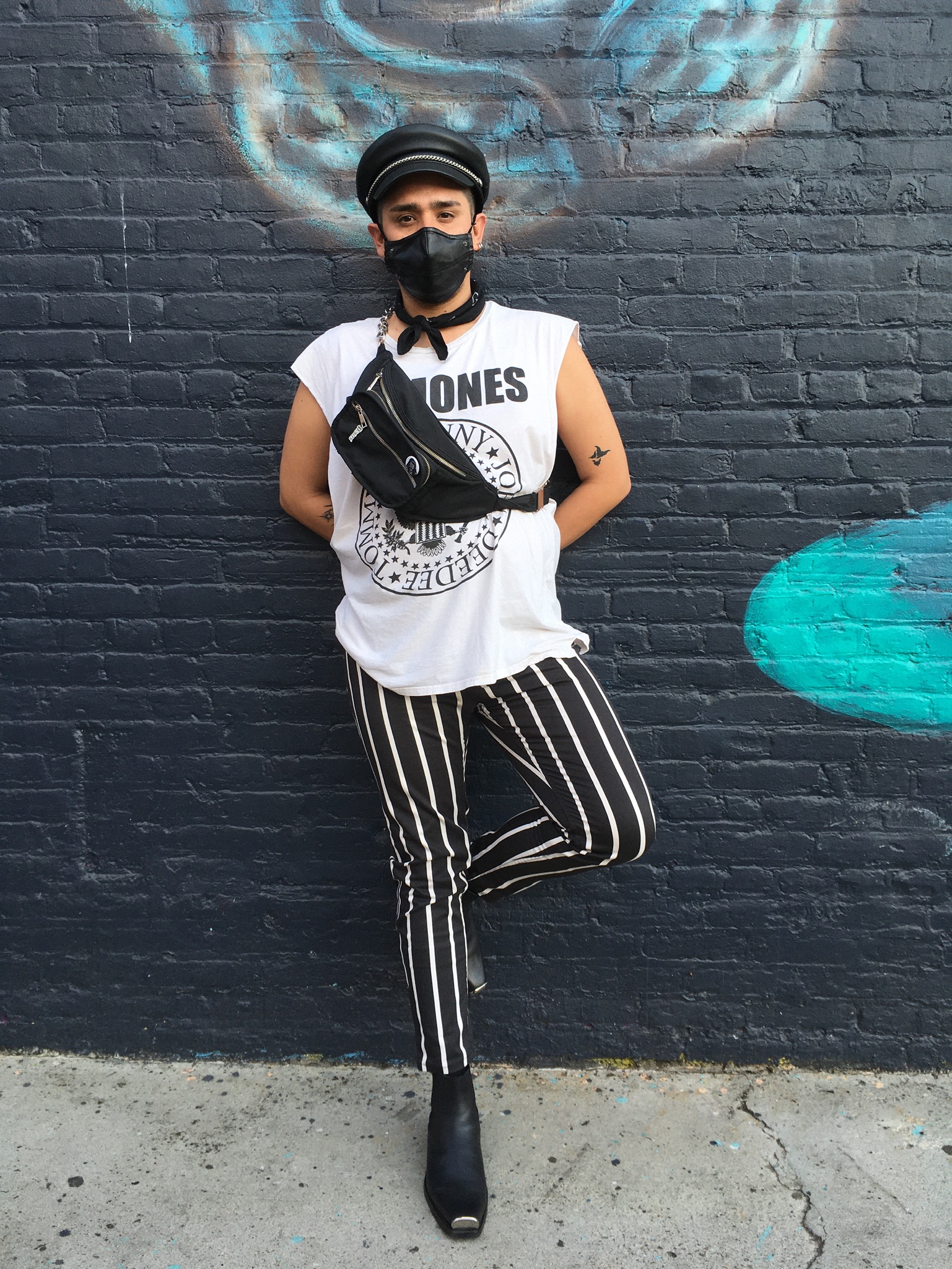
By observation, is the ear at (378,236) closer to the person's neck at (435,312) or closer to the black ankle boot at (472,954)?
the person's neck at (435,312)

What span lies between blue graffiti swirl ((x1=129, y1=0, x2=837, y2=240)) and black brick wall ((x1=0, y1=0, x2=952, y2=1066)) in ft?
0.19

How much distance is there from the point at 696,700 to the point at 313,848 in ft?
3.99

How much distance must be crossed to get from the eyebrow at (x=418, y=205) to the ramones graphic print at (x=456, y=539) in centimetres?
51

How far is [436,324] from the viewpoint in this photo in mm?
2443

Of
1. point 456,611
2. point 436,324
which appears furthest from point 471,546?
point 436,324

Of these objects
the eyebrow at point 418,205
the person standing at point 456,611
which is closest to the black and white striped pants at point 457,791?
the person standing at point 456,611

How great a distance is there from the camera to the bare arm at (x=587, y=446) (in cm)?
251

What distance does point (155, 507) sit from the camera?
288cm

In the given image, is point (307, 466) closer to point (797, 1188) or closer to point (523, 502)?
point (523, 502)

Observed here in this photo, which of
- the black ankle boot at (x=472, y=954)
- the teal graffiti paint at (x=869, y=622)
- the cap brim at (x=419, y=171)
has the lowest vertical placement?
the black ankle boot at (x=472, y=954)

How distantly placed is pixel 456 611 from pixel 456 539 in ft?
0.56

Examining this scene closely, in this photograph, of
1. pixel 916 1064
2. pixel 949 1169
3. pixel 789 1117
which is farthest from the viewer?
pixel 916 1064

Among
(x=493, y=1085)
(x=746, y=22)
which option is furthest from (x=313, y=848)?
(x=746, y=22)

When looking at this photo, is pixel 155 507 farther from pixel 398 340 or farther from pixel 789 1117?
pixel 789 1117
